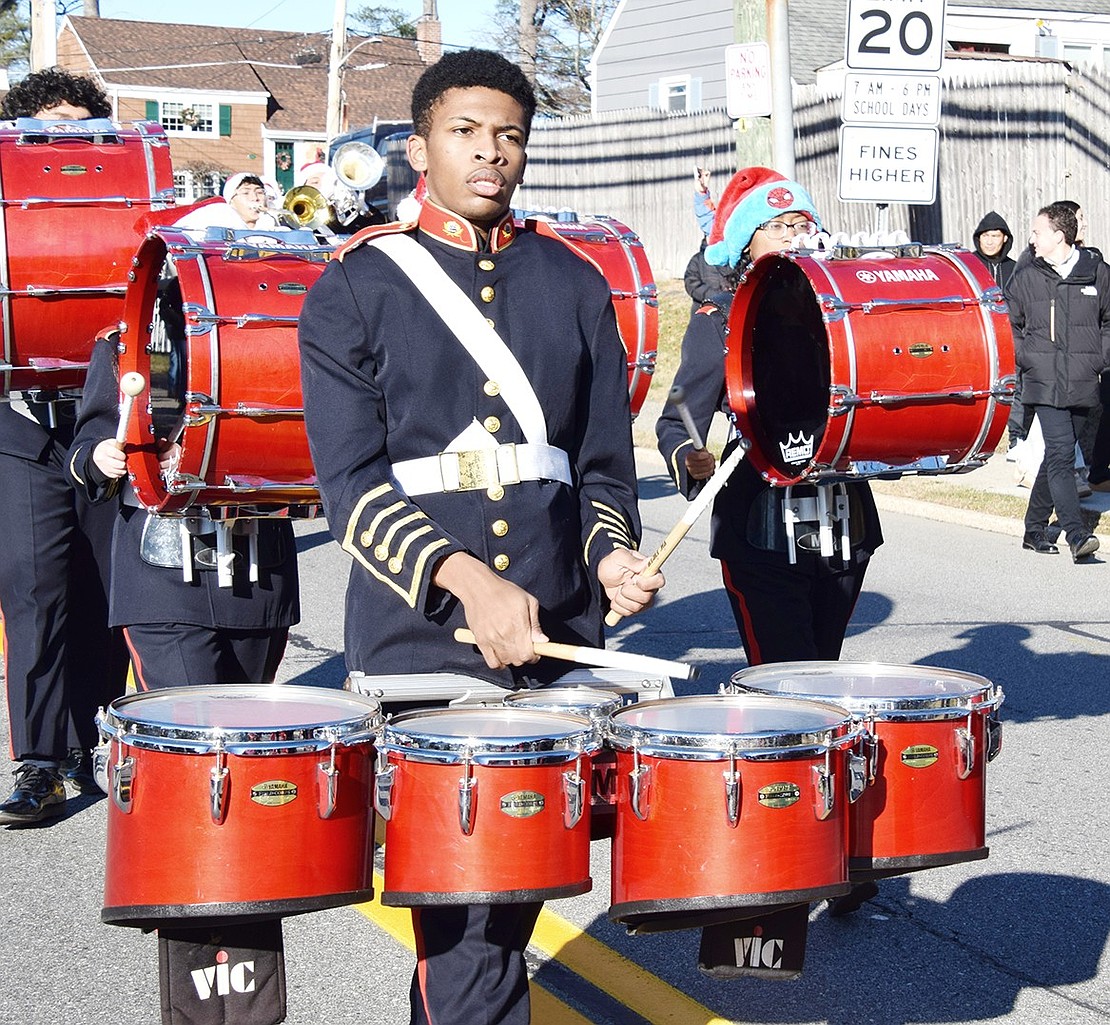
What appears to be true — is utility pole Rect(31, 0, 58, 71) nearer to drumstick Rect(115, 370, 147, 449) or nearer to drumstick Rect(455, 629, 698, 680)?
drumstick Rect(115, 370, 147, 449)

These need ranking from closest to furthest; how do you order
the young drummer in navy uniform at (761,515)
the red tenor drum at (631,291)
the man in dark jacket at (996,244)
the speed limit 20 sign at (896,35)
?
the young drummer in navy uniform at (761,515) < the red tenor drum at (631,291) < the speed limit 20 sign at (896,35) < the man in dark jacket at (996,244)

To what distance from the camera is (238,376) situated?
14.6ft

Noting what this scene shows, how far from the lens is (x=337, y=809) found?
2986mm

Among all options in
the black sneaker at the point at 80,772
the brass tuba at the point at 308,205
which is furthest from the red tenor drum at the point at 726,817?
the brass tuba at the point at 308,205

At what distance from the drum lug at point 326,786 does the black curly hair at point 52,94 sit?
383 centimetres

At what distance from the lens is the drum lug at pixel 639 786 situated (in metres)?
2.96

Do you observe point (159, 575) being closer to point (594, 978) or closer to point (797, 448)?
point (594, 978)

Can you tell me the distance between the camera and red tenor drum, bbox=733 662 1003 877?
3191 mm

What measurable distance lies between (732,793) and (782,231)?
274cm

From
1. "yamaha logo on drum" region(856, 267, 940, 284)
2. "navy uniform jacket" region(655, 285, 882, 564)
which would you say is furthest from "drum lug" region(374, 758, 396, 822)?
"yamaha logo on drum" region(856, 267, 940, 284)

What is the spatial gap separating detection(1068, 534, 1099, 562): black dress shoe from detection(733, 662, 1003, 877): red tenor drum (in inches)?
304

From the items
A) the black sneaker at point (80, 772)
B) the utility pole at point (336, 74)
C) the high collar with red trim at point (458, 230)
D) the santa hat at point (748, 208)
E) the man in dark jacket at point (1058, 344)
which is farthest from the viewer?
the utility pole at point (336, 74)

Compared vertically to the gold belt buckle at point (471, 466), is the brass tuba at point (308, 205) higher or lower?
higher

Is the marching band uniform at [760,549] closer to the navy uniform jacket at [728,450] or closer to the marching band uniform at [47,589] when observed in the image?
the navy uniform jacket at [728,450]
